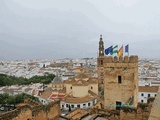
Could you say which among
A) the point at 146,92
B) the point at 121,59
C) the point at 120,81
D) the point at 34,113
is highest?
the point at 121,59

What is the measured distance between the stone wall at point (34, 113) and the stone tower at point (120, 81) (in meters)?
5.57

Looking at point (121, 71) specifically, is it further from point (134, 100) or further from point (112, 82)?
point (134, 100)

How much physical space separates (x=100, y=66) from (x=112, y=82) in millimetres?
32240

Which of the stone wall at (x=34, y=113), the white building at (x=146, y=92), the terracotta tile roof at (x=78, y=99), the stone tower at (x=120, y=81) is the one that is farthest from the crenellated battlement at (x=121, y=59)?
the white building at (x=146, y=92)

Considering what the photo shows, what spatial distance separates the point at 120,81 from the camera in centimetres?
2019

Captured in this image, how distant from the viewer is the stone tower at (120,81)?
19750 mm

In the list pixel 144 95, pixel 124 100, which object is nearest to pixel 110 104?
pixel 124 100

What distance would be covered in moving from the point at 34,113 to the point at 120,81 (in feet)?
29.6

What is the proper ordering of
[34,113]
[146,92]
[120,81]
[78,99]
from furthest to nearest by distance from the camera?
[146,92]
[78,99]
[120,81]
[34,113]

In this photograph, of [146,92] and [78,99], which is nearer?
[78,99]

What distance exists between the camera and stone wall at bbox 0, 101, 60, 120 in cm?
1298

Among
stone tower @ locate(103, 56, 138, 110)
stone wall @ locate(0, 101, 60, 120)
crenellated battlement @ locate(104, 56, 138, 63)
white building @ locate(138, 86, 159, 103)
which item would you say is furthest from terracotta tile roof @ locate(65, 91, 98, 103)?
stone wall @ locate(0, 101, 60, 120)

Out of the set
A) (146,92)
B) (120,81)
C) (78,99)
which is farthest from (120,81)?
(146,92)

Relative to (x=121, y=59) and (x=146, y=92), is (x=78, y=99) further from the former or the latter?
(x=121, y=59)
